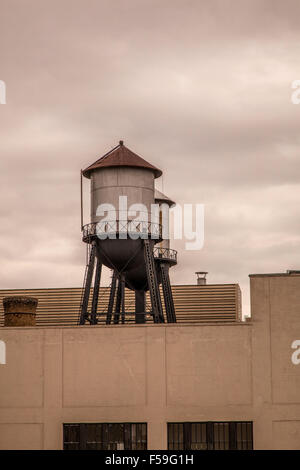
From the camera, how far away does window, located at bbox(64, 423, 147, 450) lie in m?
41.9

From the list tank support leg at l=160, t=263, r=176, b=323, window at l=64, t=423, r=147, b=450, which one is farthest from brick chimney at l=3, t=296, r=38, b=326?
tank support leg at l=160, t=263, r=176, b=323

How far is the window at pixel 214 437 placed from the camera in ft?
136

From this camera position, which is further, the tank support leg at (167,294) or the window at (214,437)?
the tank support leg at (167,294)

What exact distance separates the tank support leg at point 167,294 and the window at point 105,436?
1065 centimetres

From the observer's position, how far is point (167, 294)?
175ft

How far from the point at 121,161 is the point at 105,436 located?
1434 cm

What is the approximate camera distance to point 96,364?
4288 centimetres

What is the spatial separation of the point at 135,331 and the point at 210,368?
3.74 meters

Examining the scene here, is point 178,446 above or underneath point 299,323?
underneath

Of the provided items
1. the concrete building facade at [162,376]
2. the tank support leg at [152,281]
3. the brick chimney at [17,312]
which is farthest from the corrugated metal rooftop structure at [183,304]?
the concrete building facade at [162,376]

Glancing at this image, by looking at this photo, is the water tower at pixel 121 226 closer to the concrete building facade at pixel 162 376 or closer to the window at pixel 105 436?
the concrete building facade at pixel 162 376

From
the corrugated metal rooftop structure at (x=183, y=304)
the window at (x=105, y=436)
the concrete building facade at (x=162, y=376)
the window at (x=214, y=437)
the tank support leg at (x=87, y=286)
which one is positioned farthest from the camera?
the corrugated metal rooftop structure at (x=183, y=304)
